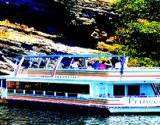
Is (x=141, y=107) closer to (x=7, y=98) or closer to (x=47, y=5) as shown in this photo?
(x=7, y=98)

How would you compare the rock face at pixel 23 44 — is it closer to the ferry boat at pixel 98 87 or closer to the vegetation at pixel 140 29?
the vegetation at pixel 140 29

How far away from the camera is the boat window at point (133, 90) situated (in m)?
43.7

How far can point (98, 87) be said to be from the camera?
145 feet

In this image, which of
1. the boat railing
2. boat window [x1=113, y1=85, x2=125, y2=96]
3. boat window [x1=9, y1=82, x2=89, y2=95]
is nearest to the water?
the boat railing

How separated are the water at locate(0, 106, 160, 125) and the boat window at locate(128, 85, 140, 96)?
2691 mm

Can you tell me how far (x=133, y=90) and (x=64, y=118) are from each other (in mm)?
6002

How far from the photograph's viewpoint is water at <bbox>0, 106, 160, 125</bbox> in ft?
127

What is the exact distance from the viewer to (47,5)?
180 feet

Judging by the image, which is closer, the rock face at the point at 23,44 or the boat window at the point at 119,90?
the boat window at the point at 119,90

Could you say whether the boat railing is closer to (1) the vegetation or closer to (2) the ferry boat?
(2) the ferry boat

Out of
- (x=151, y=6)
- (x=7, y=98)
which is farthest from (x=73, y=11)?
(x=7, y=98)

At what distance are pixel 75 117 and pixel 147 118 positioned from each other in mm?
4809

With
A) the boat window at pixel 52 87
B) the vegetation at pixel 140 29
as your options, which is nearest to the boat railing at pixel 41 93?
the boat window at pixel 52 87

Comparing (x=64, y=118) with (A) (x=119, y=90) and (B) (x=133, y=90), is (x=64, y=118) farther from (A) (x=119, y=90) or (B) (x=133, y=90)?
(B) (x=133, y=90)
